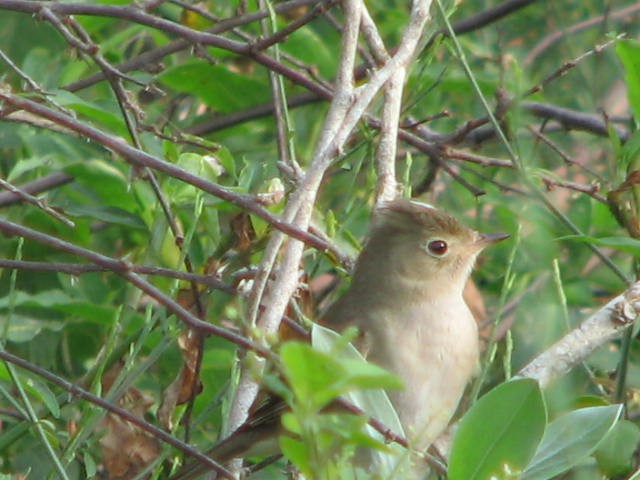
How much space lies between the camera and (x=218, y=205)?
126 inches

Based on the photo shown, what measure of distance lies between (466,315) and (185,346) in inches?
47.1

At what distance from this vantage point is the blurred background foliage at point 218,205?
121 inches

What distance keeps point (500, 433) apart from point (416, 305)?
2.14 metres

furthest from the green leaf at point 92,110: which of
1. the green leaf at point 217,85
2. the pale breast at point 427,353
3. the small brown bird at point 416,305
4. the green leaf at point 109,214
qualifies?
the pale breast at point 427,353

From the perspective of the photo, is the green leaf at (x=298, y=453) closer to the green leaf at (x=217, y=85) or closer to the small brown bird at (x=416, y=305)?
the small brown bird at (x=416, y=305)

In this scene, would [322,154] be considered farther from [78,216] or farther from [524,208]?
[78,216]

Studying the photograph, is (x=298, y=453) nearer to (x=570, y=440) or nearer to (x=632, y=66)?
(x=570, y=440)

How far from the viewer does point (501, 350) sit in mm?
3678

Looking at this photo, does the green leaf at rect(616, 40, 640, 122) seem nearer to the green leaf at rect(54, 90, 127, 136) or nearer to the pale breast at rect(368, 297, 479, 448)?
the pale breast at rect(368, 297, 479, 448)

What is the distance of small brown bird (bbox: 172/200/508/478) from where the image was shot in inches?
152

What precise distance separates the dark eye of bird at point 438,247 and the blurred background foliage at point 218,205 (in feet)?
0.66

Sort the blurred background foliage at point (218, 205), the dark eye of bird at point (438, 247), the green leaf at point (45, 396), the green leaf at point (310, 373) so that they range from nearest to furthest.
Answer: the green leaf at point (310, 373) → the green leaf at point (45, 396) → the blurred background foliage at point (218, 205) → the dark eye of bird at point (438, 247)

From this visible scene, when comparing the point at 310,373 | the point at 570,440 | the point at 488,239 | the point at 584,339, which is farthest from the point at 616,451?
the point at 310,373

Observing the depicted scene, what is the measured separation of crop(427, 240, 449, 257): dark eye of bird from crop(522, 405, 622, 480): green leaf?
6.15 ft
